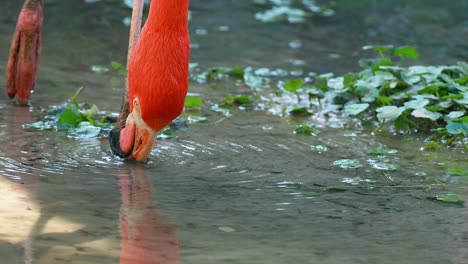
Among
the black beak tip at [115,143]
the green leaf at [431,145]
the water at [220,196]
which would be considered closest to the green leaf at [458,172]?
the water at [220,196]

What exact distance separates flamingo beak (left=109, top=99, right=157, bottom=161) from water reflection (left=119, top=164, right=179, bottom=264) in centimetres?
9

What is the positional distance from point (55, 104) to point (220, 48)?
86.0 inches

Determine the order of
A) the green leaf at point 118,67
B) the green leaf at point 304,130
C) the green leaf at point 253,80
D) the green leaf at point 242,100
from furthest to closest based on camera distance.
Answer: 1. the green leaf at point 118,67
2. the green leaf at point 253,80
3. the green leaf at point 242,100
4. the green leaf at point 304,130

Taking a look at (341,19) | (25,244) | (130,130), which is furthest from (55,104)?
(341,19)

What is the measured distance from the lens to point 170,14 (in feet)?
10.3

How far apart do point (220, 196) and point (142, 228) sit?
0.47 meters

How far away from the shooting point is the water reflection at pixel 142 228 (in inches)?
101

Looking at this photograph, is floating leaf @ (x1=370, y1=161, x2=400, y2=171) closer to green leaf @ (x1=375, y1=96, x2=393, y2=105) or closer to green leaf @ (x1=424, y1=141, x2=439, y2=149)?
green leaf @ (x1=424, y1=141, x2=439, y2=149)

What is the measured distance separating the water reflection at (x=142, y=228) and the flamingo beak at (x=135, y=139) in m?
0.09

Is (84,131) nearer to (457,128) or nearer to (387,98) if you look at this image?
(387,98)

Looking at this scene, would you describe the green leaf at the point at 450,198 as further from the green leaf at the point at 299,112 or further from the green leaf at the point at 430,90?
the green leaf at the point at 299,112

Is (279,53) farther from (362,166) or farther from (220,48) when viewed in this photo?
(362,166)

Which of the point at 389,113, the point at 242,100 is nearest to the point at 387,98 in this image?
the point at 389,113

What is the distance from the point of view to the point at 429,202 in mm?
3283
